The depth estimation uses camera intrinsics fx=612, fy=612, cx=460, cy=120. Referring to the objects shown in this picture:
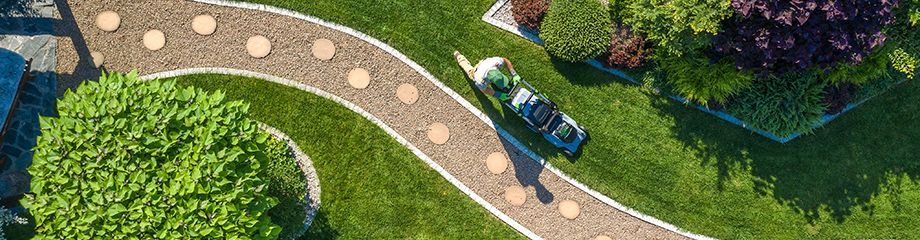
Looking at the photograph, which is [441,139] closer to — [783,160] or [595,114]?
[595,114]

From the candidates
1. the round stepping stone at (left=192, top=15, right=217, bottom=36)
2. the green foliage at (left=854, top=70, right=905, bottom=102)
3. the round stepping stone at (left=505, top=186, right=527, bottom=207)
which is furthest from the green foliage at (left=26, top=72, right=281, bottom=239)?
the green foliage at (left=854, top=70, right=905, bottom=102)

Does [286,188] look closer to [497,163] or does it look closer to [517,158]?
[497,163]

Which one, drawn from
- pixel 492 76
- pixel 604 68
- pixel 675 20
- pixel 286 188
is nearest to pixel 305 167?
pixel 286 188

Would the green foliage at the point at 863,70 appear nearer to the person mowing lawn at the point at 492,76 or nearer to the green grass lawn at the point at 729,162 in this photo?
the green grass lawn at the point at 729,162

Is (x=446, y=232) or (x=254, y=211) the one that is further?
(x=446, y=232)

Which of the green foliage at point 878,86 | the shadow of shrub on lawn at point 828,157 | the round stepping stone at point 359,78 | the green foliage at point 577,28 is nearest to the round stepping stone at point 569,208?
the shadow of shrub on lawn at point 828,157

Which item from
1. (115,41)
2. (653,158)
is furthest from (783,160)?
(115,41)

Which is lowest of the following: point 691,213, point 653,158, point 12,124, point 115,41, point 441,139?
point 691,213
